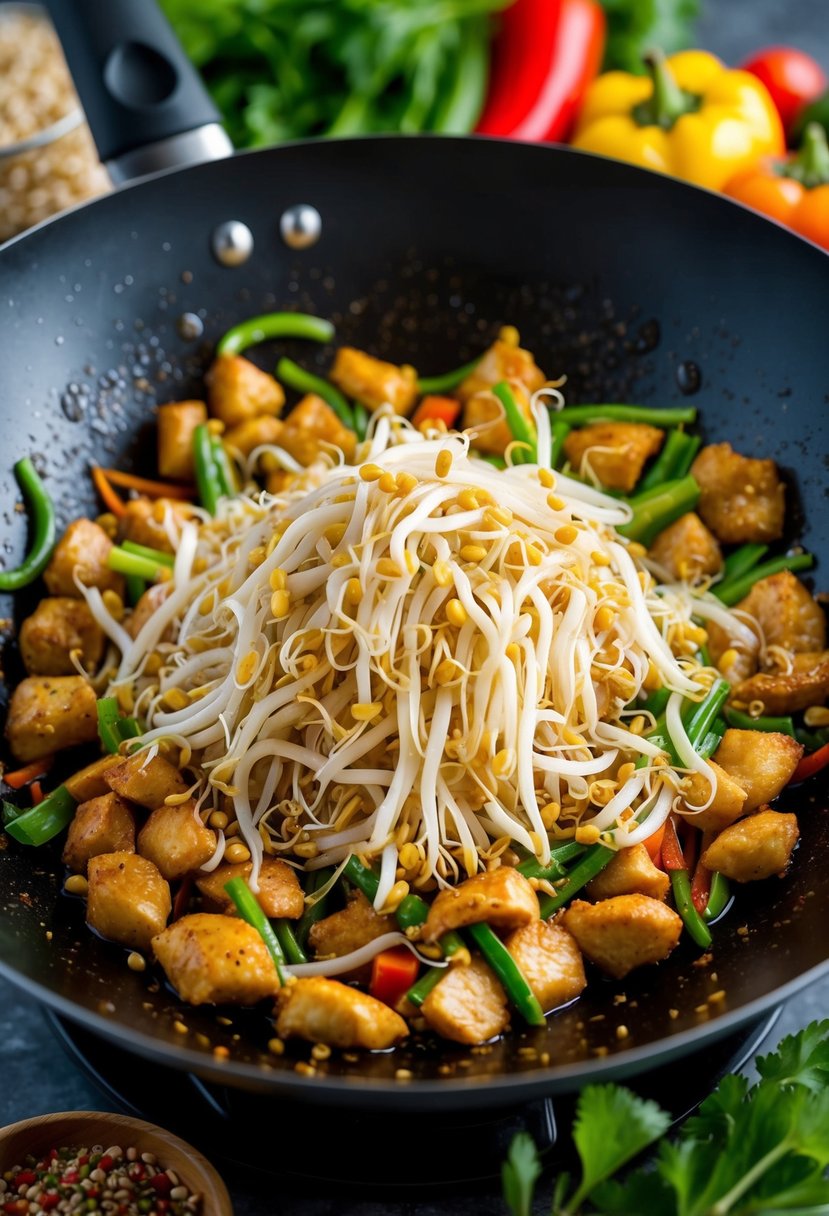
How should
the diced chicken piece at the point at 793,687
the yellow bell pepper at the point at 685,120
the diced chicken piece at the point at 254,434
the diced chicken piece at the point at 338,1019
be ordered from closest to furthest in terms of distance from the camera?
the diced chicken piece at the point at 338,1019
the diced chicken piece at the point at 793,687
the diced chicken piece at the point at 254,434
the yellow bell pepper at the point at 685,120

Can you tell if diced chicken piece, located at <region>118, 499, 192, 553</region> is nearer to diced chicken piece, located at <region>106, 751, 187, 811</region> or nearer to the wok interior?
the wok interior

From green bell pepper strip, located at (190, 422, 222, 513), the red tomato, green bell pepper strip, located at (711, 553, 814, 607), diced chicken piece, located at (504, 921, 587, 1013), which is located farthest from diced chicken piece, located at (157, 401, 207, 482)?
the red tomato

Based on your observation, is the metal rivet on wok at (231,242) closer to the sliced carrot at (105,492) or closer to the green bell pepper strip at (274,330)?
the green bell pepper strip at (274,330)

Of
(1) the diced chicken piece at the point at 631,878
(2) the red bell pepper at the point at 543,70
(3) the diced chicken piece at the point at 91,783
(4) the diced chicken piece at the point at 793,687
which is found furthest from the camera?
(2) the red bell pepper at the point at 543,70

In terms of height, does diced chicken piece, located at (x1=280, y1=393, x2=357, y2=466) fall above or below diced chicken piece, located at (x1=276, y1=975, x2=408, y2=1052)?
above

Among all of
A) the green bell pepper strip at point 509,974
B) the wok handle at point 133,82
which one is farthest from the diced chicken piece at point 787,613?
the wok handle at point 133,82

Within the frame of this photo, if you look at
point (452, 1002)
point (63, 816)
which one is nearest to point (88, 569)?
point (63, 816)
